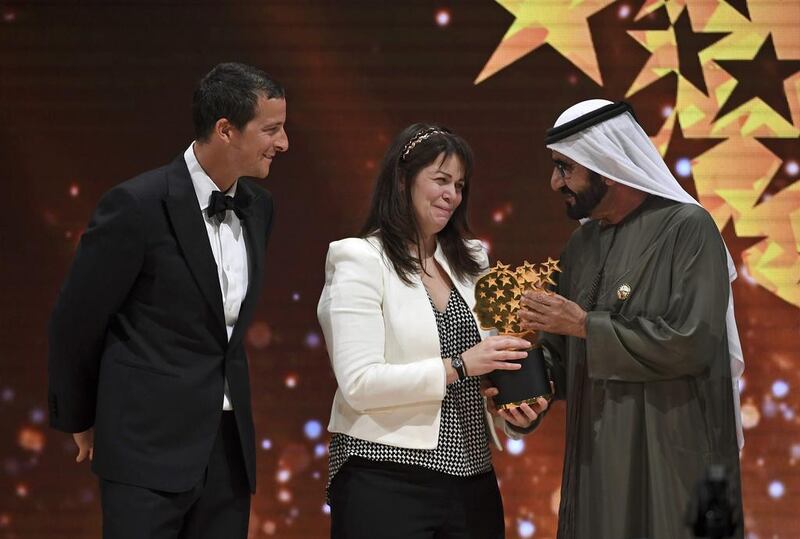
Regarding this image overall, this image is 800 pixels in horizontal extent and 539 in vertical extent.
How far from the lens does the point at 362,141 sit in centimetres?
479

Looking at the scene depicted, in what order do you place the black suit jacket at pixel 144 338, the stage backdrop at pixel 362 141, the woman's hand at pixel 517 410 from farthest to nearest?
the stage backdrop at pixel 362 141 → the woman's hand at pixel 517 410 → the black suit jacket at pixel 144 338

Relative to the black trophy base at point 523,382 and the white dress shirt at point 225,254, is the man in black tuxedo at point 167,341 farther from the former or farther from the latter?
the black trophy base at point 523,382

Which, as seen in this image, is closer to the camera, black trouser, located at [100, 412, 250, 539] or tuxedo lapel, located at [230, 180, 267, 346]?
black trouser, located at [100, 412, 250, 539]

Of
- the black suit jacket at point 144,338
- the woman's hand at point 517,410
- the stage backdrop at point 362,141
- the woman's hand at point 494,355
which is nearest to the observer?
the black suit jacket at point 144,338

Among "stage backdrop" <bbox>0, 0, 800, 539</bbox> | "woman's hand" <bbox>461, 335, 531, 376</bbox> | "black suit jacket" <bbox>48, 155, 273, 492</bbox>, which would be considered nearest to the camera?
"black suit jacket" <bbox>48, 155, 273, 492</bbox>

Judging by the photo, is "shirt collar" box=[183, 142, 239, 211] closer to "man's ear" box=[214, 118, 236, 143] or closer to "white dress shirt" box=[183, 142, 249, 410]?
"white dress shirt" box=[183, 142, 249, 410]

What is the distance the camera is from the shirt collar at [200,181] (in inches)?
119

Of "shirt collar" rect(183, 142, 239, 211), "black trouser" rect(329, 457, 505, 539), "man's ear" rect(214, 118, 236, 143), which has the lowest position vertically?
"black trouser" rect(329, 457, 505, 539)

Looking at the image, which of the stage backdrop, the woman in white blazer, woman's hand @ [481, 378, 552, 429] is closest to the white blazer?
the woman in white blazer

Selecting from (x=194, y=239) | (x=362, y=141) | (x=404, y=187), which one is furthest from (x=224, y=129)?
(x=362, y=141)

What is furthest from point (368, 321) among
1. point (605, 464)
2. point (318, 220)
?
point (318, 220)

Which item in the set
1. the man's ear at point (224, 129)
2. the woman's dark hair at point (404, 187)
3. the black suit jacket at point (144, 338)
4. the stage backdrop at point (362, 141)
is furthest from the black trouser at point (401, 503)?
the stage backdrop at point (362, 141)

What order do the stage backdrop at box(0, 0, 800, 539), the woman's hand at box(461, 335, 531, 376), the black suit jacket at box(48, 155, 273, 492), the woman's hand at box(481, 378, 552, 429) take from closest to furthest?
the black suit jacket at box(48, 155, 273, 492) < the woman's hand at box(461, 335, 531, 376) < the woman's hand at box(481, 378, 552, 429) < the stage backdrop at box(0, 0, 800, 539)

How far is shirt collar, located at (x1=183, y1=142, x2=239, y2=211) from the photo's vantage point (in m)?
3.02
